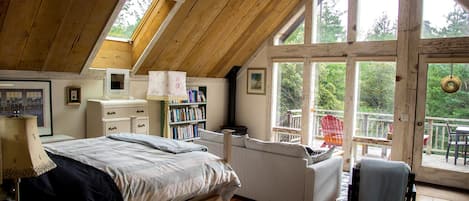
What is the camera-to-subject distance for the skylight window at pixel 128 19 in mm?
4895

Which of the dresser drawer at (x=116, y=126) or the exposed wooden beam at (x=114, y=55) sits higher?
the exposed wooden beam at (x=114, y=55)

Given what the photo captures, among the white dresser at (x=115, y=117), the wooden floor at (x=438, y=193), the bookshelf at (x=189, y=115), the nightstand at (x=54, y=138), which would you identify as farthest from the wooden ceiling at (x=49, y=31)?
the wooden floor at (x=438, y=193)

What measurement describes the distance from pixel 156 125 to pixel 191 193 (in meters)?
3.49

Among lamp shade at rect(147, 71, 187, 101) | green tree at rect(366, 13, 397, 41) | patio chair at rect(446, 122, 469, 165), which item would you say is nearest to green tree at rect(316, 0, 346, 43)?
green tree at rect(366, 13, 397, 41)

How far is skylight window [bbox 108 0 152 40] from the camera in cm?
489

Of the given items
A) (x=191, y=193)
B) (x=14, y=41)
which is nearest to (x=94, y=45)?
(x=14, y=41)

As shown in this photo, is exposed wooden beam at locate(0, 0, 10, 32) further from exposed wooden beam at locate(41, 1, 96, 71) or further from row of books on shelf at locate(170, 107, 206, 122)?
row of books on shelf at locate(170, 107, 206, 122)

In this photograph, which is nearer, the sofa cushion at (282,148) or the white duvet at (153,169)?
the white duvet at (153,169)

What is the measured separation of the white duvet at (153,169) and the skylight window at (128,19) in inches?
90.6

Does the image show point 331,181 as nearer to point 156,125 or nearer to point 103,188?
point 103,188

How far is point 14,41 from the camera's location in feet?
12.6

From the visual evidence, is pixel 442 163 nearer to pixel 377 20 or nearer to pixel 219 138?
pixel 377 20

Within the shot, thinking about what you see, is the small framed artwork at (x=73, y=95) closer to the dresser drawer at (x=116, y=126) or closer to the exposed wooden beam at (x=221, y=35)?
the dresser drawer at (x=116, y=126)

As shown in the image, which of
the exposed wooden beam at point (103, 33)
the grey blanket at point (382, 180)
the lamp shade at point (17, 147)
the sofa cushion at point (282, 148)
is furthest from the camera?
the exposed wooden beam at point (103, 33)
